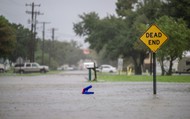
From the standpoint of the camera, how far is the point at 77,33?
9000 cm

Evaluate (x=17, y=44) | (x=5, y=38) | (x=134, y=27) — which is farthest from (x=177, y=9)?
(x=17, y=44)

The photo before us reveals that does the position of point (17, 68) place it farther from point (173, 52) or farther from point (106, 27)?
point (173, 52)

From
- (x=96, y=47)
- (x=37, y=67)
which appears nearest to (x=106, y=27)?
(x=96, y=47)

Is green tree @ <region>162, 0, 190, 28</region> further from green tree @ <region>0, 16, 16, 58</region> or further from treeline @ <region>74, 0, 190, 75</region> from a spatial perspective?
green tree @ <region>0, 16, 16, 58</region>

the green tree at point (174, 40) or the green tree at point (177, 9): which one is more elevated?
the green tree at point (177, 9)

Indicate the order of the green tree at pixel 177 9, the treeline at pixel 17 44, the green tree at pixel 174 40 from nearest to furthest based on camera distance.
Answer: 1. the green tree at pixel 174 40
2. the green tree at pixel 177 9
3. the treeline at pixel 17 44

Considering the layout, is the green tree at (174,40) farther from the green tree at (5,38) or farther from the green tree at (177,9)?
the green tree at (5,38)

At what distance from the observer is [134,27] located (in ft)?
252

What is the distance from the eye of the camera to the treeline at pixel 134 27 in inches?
2328

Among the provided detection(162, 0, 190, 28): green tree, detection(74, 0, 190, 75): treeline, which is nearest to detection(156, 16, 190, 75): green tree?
detection(74, 0, 190, 75): treeline

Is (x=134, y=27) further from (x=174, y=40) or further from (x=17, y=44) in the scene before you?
(x=17, y=44)

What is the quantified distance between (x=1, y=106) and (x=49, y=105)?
1.67 meters

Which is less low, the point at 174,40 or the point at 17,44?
the point at 17,44

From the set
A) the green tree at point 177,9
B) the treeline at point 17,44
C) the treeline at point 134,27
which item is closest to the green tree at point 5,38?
the treeline at point 17,44
